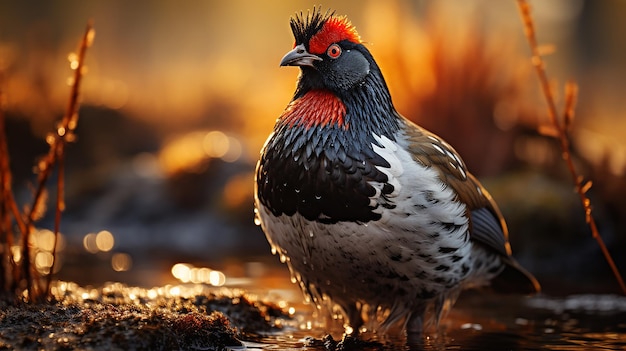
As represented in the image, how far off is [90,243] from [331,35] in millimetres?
5667

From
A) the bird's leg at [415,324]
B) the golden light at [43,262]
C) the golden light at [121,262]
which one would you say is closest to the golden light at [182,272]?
the golden light at [121,262]

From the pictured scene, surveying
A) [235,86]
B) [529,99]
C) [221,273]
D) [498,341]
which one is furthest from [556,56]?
[498,341]

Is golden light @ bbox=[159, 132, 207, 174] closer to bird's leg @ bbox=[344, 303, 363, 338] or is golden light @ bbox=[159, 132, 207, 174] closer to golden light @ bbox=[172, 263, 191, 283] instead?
golden light @ bbox=[172, 263, 191, 283]

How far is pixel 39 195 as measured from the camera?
15.0 feet

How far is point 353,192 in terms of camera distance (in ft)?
13.6

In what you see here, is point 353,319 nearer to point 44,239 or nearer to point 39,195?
point 39,195

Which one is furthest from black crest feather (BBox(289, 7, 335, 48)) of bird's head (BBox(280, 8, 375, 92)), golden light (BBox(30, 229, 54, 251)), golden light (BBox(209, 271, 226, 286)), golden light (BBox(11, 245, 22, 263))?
golden light (BBox(30, 229, 54, 251))

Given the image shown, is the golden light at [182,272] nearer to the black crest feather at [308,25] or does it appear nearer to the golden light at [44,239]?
the golden light at [44,239]

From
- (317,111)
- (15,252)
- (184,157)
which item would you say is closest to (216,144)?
(184,157)

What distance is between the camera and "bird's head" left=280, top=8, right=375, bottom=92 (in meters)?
4.42

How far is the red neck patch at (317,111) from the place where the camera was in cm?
434

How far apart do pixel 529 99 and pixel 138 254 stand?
464 cm

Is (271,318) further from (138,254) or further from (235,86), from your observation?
(235,86)

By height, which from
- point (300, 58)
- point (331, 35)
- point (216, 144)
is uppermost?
point (216, 144)
